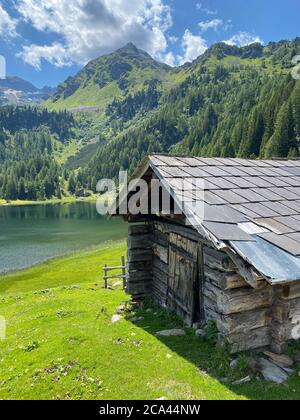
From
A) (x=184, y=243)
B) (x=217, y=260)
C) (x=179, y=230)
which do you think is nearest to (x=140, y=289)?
(x=184, y=243)

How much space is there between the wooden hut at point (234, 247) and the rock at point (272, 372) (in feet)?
2.01

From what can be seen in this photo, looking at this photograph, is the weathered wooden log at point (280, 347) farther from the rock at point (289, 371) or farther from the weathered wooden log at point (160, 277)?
the weathered wooden log at point (160, 277)

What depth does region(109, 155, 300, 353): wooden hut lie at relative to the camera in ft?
27.7

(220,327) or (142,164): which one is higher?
(142,164)

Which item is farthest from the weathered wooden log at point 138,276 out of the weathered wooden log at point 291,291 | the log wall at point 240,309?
the weathered wooden log at point 291,291

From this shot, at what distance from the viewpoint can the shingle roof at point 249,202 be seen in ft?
27.6

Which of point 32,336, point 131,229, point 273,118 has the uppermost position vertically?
point 273,118

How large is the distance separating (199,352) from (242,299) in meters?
2.46

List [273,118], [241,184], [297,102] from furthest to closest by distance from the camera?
[273,118] < [297,102] < [241,184]

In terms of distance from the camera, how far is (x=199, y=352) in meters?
10.3

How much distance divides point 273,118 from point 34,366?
4444 inches
